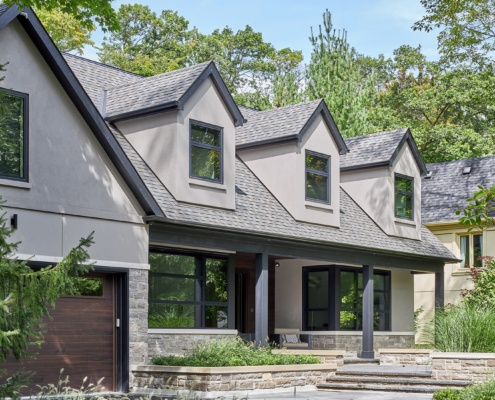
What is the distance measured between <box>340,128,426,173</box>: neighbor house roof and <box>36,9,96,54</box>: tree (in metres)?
14.0

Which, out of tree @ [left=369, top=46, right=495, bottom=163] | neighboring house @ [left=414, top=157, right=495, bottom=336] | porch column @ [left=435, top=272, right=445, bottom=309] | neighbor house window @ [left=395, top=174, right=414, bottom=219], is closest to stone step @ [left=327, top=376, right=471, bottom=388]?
neighbor house window @ [left=395, top=174, right=414, bottom=219]

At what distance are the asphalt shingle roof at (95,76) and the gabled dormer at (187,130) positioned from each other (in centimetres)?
63

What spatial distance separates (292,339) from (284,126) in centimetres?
585

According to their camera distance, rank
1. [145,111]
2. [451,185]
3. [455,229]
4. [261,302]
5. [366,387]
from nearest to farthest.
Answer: [366,387] → [145,111] → [261,302] → [455,229] → [451,185]

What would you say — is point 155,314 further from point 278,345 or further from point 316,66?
point 316,66

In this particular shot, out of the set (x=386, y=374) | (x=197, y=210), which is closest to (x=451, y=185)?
(x=386, y=374)

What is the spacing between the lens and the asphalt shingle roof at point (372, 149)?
84.6 feet

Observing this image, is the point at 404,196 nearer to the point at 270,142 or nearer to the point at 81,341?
the point at 270,142

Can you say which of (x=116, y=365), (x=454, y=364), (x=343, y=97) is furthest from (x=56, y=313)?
(x=343, y=97)

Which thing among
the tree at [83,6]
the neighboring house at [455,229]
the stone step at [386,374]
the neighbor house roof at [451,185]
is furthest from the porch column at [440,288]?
the tree at [83,6]

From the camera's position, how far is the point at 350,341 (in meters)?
24.6

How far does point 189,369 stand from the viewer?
16.5 metres

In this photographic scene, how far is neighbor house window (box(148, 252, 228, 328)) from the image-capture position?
1883cm

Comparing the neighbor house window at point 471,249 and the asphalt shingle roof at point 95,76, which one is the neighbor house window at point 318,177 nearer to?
the asphalt shingle roof at point 95,76
